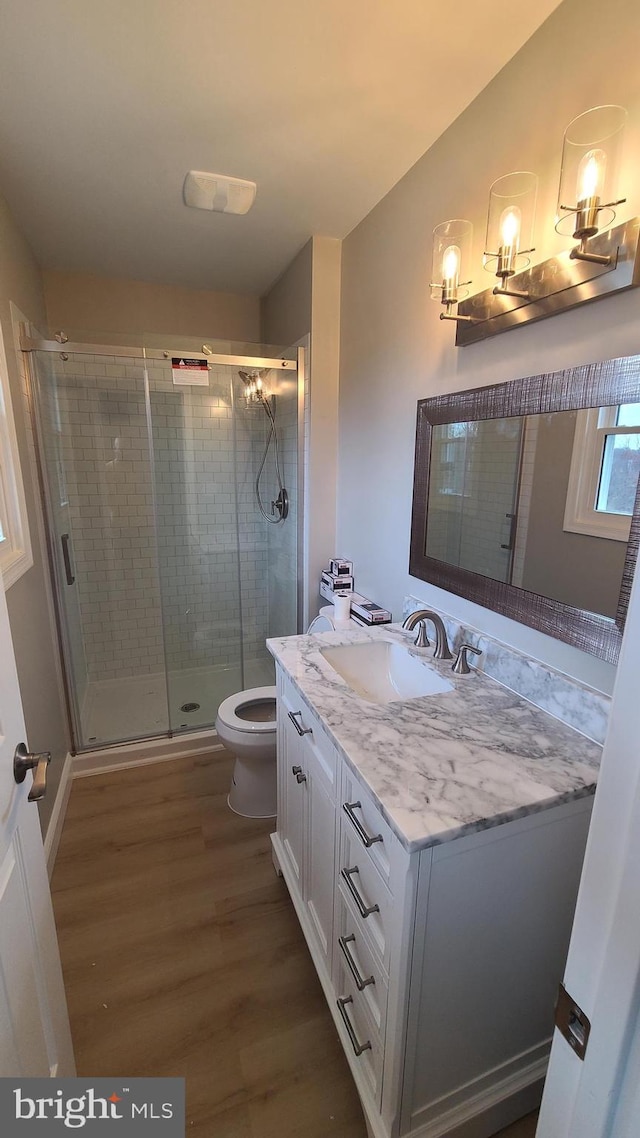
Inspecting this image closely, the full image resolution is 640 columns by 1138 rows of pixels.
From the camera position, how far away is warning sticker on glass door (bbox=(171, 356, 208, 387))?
8.25 feet

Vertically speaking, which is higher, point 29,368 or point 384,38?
point 384,38

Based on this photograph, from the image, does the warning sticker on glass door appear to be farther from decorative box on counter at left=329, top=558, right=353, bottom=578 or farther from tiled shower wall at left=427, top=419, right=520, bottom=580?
tiled shower wall at left=427, top=419, right=520, bottom=580

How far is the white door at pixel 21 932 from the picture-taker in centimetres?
80

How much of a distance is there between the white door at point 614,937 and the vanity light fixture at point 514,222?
110 cm

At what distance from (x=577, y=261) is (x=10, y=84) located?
166cm

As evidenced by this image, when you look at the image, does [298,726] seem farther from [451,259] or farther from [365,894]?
[451,259]

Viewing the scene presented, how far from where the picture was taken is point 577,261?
1066 millimetres

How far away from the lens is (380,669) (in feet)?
5.48

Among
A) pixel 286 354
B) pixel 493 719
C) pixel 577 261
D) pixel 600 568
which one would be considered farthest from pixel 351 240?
pixel 493 719

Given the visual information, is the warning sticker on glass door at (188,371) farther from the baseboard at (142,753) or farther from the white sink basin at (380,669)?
the baseboard at (142,753)

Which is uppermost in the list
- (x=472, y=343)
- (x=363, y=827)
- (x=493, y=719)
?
(x=472, y=343)

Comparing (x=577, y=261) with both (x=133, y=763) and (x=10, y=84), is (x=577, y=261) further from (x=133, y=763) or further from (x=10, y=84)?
(x=133, y=763)

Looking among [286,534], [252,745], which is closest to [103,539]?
[286,534]

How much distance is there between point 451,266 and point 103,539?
2474mm
